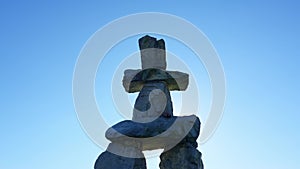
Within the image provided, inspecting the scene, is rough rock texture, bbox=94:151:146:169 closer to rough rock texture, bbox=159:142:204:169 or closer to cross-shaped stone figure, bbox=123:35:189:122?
rough rock texture, bbox=159:142:204:169

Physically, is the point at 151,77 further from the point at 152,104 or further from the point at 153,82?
the point at 152,104

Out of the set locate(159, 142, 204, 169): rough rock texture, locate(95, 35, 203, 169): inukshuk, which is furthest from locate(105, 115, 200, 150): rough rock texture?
locate(159, 142, 204, 169): rough rock texture

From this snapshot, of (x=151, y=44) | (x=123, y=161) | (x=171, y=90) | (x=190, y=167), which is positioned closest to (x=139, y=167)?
(x=123, y=161)

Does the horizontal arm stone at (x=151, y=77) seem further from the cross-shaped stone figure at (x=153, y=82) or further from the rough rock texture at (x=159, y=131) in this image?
the rough rock texture at (x=159, y=131)

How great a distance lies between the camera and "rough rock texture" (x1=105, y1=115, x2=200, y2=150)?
1216cm

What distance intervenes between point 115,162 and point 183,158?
1794mm

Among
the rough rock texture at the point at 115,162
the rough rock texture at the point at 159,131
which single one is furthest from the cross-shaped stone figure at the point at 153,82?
the rough rock texture at the point at 115,162

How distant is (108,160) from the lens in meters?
12.1

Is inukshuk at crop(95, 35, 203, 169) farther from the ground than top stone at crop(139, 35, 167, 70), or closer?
closer

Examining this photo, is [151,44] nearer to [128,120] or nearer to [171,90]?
[171,90]

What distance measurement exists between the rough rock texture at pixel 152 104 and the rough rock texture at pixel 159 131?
298mm

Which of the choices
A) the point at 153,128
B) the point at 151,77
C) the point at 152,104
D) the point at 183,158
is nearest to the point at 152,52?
the point at 151,77

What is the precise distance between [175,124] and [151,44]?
2613mm

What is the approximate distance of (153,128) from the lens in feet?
40.3
